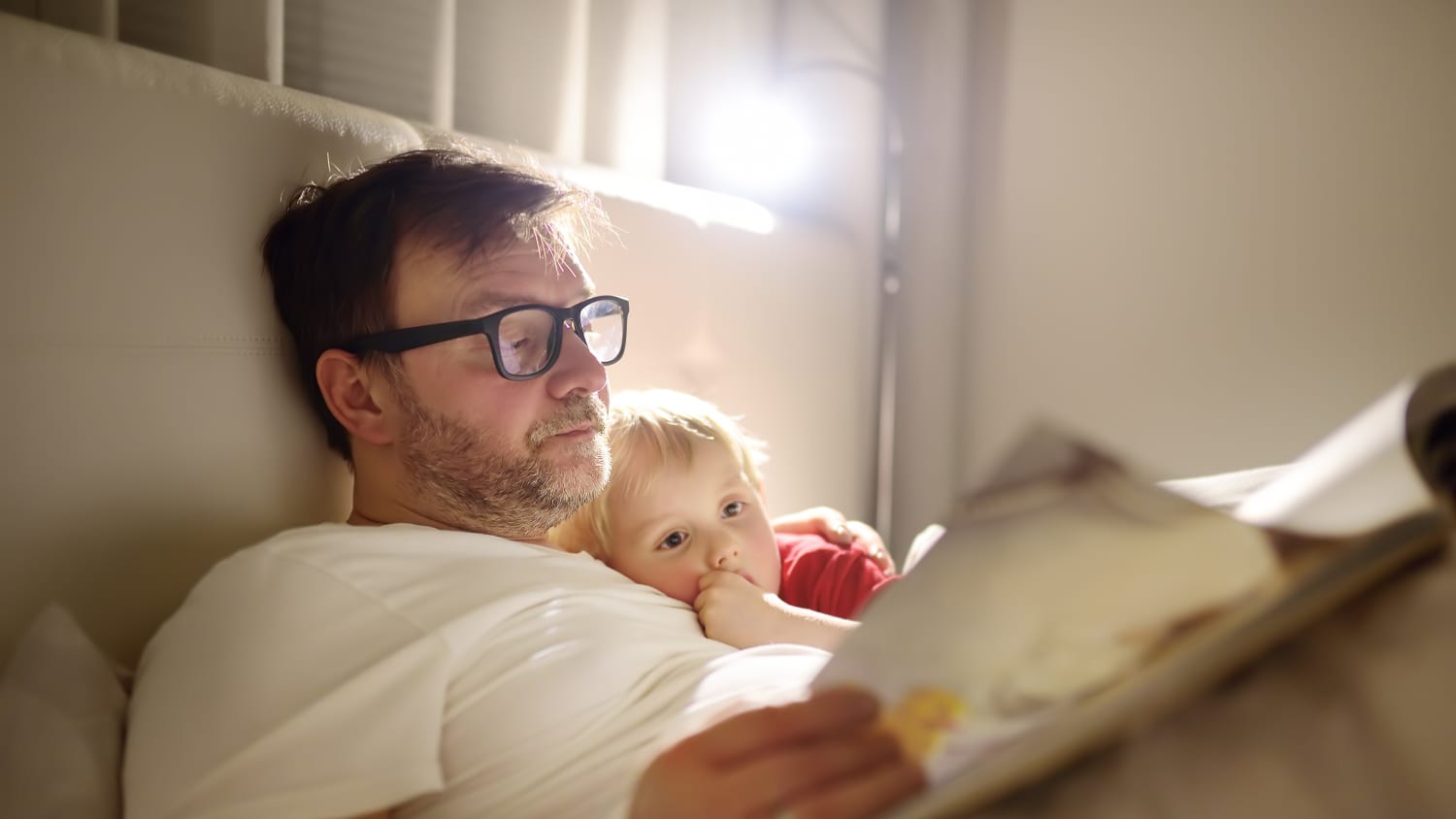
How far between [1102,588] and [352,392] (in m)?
0.92

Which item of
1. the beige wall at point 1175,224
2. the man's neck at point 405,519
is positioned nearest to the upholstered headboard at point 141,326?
the man's neck at point 405,519

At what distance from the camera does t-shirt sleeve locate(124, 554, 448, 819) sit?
80 centimetres

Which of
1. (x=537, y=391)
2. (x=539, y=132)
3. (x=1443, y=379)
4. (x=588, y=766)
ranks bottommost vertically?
(x=588, y=766)

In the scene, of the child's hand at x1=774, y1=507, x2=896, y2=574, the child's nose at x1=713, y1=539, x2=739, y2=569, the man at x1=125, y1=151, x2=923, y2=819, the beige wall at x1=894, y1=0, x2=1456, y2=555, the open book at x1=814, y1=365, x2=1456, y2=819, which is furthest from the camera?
the beige wall at x1=894, y1=0, x2=1456, y2=555

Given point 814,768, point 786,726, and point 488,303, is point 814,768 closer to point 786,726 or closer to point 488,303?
point 786,726

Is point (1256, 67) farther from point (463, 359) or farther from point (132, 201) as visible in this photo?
point (132, 201)

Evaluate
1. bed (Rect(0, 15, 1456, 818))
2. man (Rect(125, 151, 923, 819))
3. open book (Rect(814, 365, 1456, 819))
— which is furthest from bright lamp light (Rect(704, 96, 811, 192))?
open book (Rect(814, 365, 1456, 819))

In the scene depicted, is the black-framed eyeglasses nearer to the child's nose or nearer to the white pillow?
the child's nose

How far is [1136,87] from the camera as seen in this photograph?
2334 mm

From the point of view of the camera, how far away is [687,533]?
4.51 feet

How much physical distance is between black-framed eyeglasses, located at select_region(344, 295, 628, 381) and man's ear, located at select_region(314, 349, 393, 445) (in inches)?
0.9

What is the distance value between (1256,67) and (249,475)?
7.26 feet

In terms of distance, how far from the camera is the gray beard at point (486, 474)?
115 cm

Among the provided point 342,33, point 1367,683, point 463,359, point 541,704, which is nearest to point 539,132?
point 342,33
